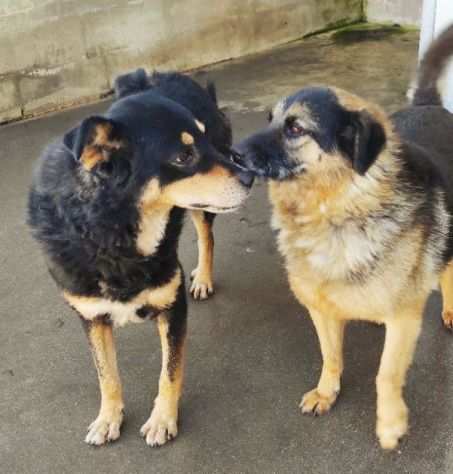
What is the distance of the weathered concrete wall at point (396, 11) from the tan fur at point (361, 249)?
6.25 meters

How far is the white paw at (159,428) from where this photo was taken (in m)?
2.71

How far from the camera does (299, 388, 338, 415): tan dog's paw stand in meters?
2.79

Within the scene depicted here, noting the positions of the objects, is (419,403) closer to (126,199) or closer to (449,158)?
(449,158)

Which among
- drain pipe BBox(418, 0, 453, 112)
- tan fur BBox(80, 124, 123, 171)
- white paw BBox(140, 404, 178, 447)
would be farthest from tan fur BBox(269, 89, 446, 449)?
drain pipe BBox(418, 0, 453, 112)

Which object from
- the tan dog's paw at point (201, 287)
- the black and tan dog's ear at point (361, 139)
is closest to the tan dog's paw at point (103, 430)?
the tan dog's paw at point (201, 287)

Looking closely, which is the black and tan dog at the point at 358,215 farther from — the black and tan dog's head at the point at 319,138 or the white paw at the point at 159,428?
the white paw at the point at 159,428

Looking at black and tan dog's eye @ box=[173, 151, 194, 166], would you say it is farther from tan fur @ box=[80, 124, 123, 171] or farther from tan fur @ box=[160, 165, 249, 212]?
tan fur @ box=[80, 124, 123, 171]

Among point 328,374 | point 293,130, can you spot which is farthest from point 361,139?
point 328,374

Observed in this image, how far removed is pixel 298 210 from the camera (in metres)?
2.53

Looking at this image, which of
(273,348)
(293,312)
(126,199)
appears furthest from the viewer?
(293,312)

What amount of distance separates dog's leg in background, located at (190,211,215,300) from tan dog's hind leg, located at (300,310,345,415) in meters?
1.00

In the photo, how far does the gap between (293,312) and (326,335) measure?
732 millimetres

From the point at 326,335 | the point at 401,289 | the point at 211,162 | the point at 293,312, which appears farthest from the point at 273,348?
the point at 211,162

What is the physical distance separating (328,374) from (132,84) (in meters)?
1.76
